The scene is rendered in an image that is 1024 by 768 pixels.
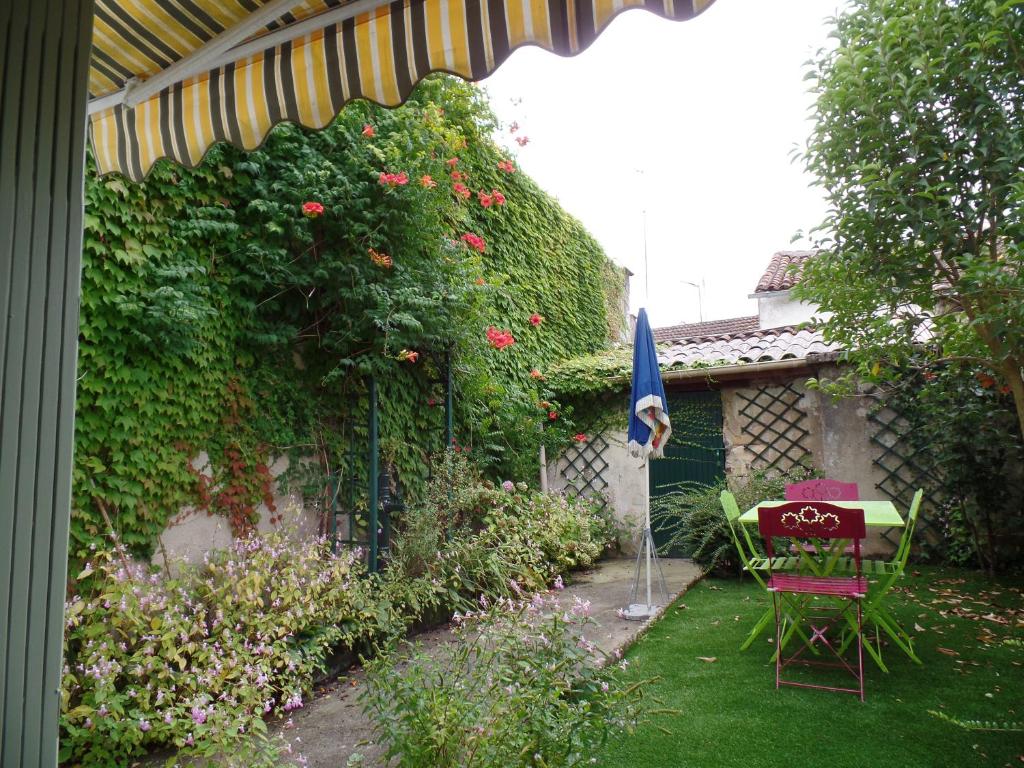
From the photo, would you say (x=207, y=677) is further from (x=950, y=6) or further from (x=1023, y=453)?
(x=1023, y=453)

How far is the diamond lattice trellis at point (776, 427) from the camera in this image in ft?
24.7

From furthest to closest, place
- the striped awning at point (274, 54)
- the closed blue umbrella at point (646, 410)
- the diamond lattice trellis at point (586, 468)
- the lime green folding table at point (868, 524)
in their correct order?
1. the diamond lattice trellis at point (586, 468)
2. the closed blue umbrella at point (646, 410)
3. the lime green folding table at point (868, 524)
4. the striped awning at point (274, 54)

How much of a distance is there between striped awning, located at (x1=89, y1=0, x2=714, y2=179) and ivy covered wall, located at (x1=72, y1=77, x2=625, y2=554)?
1.31 m

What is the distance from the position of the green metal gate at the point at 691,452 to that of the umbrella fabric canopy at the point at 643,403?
9.60 ft

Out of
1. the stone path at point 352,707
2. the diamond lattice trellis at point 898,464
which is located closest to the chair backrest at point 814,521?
the stone path at point 352,707

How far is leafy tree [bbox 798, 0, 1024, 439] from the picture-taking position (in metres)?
3.57

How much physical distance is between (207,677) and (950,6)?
17.6ft

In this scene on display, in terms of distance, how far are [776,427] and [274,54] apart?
278 inches

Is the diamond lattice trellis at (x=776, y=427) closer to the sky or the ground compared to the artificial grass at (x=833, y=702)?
closer to the sky

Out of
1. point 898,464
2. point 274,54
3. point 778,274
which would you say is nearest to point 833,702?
point 274,54

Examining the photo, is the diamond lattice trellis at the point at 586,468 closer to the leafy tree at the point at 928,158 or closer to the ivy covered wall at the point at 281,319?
the ivy covered wall at the point at 281,319

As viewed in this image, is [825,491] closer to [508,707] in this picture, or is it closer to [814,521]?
[814,521]

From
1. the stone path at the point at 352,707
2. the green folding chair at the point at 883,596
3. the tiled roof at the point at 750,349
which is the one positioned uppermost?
the tiled roof at the point at 750,349

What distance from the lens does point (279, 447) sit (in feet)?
14.3
